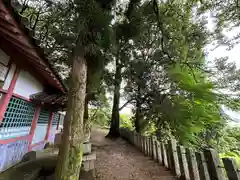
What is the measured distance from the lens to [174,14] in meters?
4.91

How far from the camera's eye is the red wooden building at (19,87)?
5.01ft

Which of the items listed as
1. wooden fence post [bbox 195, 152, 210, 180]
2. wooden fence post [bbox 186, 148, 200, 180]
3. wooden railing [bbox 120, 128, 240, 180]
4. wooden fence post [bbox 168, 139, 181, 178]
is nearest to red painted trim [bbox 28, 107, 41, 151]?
wooden railing [bbox 120, 128, 240, 180]

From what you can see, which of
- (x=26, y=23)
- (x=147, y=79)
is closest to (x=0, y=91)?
(x=26, y=23)

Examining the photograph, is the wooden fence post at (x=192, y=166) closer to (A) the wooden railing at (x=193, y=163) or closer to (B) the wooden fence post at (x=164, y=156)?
(A) the wooden railing at (x=193, y=163)

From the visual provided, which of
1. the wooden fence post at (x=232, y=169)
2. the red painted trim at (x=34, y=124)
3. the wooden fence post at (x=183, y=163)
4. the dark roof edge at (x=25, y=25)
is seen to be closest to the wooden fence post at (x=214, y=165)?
the wooden fence post at (x=232, y=169)

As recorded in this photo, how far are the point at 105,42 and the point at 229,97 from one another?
5066mm

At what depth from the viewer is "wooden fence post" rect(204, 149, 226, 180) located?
1.62 m

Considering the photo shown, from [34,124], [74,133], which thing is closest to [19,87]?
[34,124]

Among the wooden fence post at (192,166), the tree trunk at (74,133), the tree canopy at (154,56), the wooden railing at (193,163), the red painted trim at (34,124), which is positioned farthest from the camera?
the red painted trim at (34,124)

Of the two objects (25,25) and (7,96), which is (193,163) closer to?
(25,25)

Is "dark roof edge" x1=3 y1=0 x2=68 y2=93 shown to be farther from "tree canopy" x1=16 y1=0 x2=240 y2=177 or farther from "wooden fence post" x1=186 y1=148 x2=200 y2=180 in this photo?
"wooden fence post" x1=186 y1=148 x2=200 y2=180

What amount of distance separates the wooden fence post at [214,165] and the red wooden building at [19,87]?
9.28 feet

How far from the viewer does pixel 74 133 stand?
192cm

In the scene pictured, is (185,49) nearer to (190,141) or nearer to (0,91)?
(190,141)
